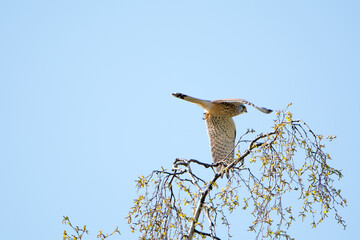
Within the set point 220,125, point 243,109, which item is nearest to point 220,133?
point 220,125

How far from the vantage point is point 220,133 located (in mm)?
9859

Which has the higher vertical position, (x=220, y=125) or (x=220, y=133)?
(x=220, y=125)

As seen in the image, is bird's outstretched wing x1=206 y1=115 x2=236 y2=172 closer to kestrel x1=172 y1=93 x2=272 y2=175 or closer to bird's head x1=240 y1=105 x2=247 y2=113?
kestrel x1=172 y1=93 x2=272 y2=175

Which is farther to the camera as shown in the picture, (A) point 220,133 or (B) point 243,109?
(A) point 220,133

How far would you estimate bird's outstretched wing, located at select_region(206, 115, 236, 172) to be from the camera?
→ 973cm

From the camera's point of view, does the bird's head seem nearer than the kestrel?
No

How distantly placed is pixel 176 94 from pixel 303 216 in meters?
4.03

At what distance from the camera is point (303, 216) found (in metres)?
4.59

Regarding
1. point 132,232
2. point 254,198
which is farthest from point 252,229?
point 132,232

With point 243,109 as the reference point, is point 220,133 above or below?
below

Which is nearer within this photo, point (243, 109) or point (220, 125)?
point (243, 109)

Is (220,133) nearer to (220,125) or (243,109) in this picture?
(220,125)

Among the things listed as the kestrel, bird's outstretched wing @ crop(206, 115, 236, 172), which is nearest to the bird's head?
the kestrel

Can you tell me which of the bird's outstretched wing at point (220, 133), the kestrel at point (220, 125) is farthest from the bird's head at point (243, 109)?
the bird's outstretched wing at point (220, 133)
